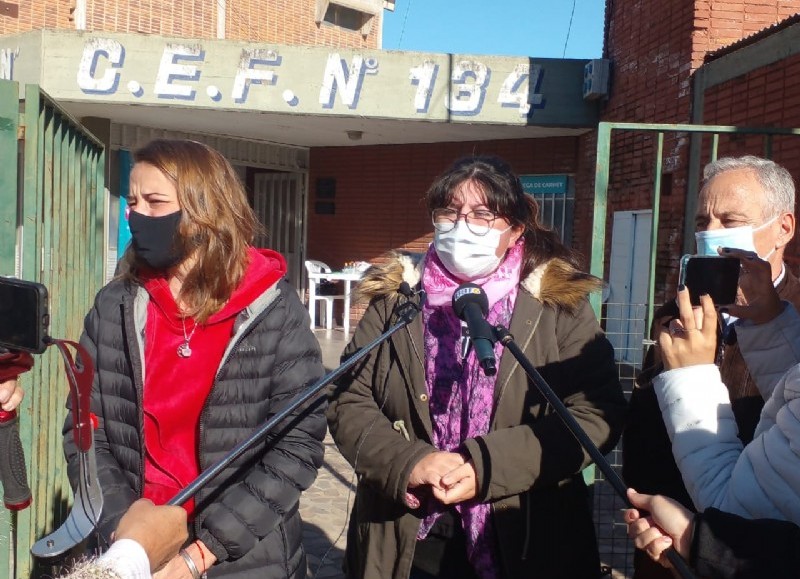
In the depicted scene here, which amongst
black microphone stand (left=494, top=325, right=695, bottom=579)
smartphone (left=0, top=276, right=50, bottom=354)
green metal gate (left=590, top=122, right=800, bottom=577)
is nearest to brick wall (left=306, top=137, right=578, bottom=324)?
green metal gate (left=590, top=122, right=800, bottom=577)

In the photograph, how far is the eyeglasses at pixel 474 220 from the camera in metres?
2.45

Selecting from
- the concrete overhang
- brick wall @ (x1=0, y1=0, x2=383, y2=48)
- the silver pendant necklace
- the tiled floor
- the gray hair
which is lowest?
the tiled floor

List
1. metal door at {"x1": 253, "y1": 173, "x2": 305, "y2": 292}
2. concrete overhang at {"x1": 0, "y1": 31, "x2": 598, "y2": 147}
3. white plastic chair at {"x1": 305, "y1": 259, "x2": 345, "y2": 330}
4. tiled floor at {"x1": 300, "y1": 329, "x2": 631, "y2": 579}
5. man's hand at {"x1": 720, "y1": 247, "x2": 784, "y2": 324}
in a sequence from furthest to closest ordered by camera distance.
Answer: metal door at {"x1": 253, "y1": 173, "x2": 305, "y2": 292} → white plastic chair at {"x1": 305, "y1": 259, "x2": 345, "y2": 330} → concrete overhang at {"x1": 0, "y1": 31, "x2": 598, "y2": 147} → tiled floor at {"x1": 300, "y1": 329, "x2": 631, "y2": 579} → man's hand at {"x1": 720, "y1": 247, "x2": 784, "y2": 324}

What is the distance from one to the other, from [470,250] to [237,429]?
0.84m

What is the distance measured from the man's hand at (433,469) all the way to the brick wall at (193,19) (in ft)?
49.1

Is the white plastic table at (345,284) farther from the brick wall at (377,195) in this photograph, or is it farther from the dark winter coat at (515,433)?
the dark winter coat at (515,433)

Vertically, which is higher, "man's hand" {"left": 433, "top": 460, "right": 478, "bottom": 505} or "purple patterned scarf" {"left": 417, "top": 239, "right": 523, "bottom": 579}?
"purple patterned scarf" {"left": 417, "top": 239, "right": 523, "bottom": 579}

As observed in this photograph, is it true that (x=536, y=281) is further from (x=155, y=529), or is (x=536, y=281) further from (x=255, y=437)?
(x=155, y=529)

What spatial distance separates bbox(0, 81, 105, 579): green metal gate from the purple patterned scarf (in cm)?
144

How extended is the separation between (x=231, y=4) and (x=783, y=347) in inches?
857

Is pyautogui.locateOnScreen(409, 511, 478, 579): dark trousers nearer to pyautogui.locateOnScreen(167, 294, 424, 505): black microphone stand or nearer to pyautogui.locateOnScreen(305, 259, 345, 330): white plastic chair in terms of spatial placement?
pyautogui.locateOnScreen(167, 294, 424, 505): black microphone stand

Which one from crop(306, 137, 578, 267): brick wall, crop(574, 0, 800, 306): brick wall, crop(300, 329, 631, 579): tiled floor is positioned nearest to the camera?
crop(300, 329, 631, 579): tiled floor

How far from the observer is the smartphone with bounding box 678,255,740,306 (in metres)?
1.94

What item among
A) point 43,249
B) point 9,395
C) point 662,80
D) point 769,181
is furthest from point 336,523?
point 662,80
